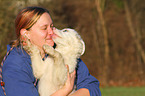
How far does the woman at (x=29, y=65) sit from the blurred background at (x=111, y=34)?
32.3 ft

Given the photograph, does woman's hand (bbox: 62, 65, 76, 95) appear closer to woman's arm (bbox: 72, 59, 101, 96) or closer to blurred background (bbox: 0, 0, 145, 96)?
woman's arm (bbox: 72, 59, 101, 96)

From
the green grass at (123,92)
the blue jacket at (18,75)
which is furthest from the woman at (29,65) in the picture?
the green grass at (123,92)

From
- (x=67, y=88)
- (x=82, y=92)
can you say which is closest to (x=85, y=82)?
(x=82, y=92)

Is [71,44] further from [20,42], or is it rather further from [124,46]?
[124,46]

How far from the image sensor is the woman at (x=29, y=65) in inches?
103

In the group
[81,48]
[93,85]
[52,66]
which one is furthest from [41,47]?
[93,85]

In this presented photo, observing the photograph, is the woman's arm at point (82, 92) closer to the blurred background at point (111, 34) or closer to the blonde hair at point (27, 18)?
the blonde hair at point (27, 18)

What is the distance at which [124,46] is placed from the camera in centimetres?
1680

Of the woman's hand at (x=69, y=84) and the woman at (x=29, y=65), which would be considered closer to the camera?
the woman at (x=29, y=65)

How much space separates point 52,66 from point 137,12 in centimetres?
1433

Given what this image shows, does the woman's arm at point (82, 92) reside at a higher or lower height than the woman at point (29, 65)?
lower

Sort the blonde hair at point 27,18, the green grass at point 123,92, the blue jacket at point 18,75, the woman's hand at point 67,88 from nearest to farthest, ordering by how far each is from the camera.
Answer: the blue jacket at point 18,75
the woman's hand at point 67,88
the blonde hair at point 27,18
the green grass at point 123,92

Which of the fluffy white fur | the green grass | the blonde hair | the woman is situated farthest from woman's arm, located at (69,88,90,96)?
the green grass

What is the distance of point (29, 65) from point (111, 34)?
14.2 m
